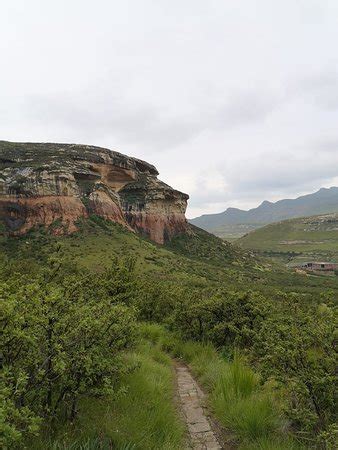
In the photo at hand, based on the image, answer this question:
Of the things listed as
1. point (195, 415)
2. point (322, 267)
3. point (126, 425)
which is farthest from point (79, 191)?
point (322, 267)

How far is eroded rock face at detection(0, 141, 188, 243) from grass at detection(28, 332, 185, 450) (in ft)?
225

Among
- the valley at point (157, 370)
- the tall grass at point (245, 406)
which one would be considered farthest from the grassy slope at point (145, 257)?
the tall grass at point (245, 406)

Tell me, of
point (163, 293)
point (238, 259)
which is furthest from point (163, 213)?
point (163, 293)

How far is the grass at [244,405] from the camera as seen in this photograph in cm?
525

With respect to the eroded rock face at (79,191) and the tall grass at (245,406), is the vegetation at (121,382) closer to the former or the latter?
the tall grass at (245,406)

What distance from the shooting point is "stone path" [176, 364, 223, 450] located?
5.55 m

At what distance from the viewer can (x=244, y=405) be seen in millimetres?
6082

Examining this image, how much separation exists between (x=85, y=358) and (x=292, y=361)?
2.83 meters

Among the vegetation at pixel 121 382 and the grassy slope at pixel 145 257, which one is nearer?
the vegetation at pixel 121 382

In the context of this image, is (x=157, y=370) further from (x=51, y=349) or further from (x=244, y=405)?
(x=51, y=349)

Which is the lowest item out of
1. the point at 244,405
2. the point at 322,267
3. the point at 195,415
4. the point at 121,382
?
the point at 322,267

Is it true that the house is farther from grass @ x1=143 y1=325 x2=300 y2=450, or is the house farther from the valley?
grass @ x1=143 y1=325 x2=300 y2=450

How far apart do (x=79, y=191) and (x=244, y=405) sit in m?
79.9

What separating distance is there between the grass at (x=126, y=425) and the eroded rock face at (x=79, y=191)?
2700 inches
